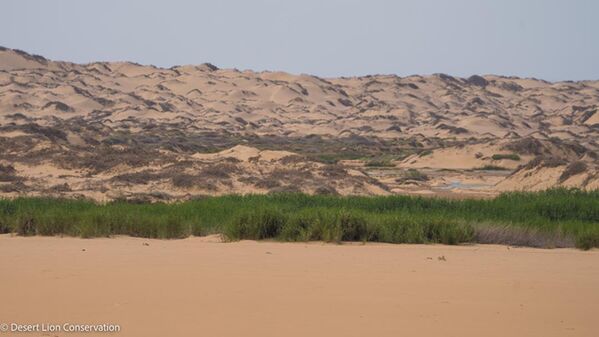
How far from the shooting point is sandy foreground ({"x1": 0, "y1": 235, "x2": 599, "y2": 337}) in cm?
698

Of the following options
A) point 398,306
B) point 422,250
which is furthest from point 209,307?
point 422,250

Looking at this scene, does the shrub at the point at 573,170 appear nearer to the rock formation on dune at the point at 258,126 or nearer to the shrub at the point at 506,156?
the rock formation on dune at the point at 258,126

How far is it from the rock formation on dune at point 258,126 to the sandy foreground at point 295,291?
11914mm

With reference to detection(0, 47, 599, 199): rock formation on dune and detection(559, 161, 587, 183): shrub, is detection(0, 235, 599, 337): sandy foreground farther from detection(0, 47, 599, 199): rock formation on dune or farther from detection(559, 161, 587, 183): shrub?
detection(559, 161, 587, 183): shrub

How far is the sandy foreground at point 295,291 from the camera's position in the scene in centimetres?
698

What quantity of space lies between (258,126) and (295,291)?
67109 millimetres

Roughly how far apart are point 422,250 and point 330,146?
44019 mm

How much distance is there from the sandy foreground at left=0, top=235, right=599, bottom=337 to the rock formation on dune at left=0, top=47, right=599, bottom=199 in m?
11.9

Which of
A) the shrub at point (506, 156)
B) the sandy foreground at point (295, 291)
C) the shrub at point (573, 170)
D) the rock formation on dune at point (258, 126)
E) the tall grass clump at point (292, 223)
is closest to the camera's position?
the sandy foreground at point (295, 291)

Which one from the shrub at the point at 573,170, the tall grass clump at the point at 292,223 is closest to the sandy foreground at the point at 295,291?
the tall grass clump at the point at 292,223

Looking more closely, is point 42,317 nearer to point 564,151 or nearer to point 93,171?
point 93,171

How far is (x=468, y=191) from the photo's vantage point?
98.8ft

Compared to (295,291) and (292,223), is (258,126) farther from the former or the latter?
(295,291)

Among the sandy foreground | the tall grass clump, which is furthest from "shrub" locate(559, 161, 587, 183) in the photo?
the sandy foreground
